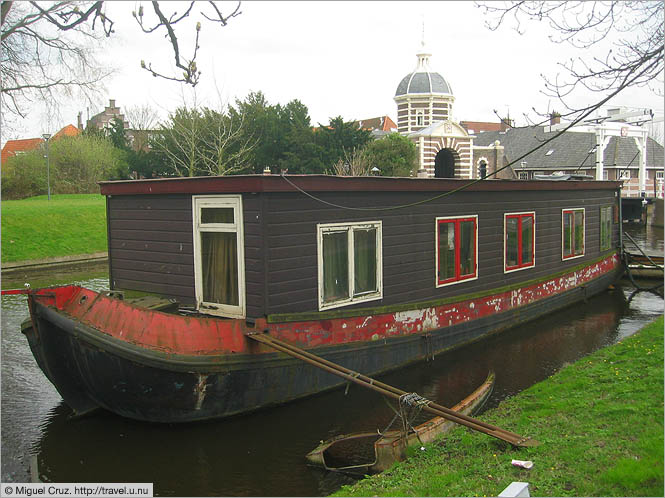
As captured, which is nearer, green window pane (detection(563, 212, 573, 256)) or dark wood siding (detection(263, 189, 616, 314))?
dark wood siding (detection(263, 189, 616, 314))

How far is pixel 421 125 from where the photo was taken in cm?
5631

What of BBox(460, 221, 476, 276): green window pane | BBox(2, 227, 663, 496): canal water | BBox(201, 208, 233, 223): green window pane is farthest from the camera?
BBox(460, 221, 476, 276): green window pane

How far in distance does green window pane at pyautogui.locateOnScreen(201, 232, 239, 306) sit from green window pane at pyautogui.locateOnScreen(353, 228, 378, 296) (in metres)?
1.82

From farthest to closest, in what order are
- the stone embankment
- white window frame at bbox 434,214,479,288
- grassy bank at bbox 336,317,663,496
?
the stone embankment, white window frame at bbox 434,214,479,288, grassy bank at bbox 336,317,663,496

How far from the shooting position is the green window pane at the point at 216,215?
7.82 metres

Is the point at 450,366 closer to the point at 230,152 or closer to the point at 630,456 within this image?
the point at 630,456

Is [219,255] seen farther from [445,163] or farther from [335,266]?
[445,163]

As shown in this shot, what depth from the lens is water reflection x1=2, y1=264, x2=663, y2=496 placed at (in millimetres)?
6366

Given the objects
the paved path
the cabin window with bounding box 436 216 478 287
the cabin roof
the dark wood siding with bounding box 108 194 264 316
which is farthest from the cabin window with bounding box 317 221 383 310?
the paved path

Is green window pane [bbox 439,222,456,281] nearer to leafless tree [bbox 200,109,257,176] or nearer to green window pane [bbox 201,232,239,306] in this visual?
green window pane [bbox 201,232,239,306]

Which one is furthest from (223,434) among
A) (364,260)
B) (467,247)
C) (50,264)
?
(50,264)

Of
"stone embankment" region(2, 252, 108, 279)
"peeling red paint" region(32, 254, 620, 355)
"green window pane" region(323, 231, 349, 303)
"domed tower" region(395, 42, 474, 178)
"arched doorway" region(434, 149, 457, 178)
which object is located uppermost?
"domed tower" region(395, 42, 474, 178)

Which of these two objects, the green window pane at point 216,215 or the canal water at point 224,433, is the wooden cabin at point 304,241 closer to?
the green window pane at point 216,215

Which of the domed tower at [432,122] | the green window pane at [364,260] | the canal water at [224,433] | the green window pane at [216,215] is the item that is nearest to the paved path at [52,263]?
the canal water at [224,433]
